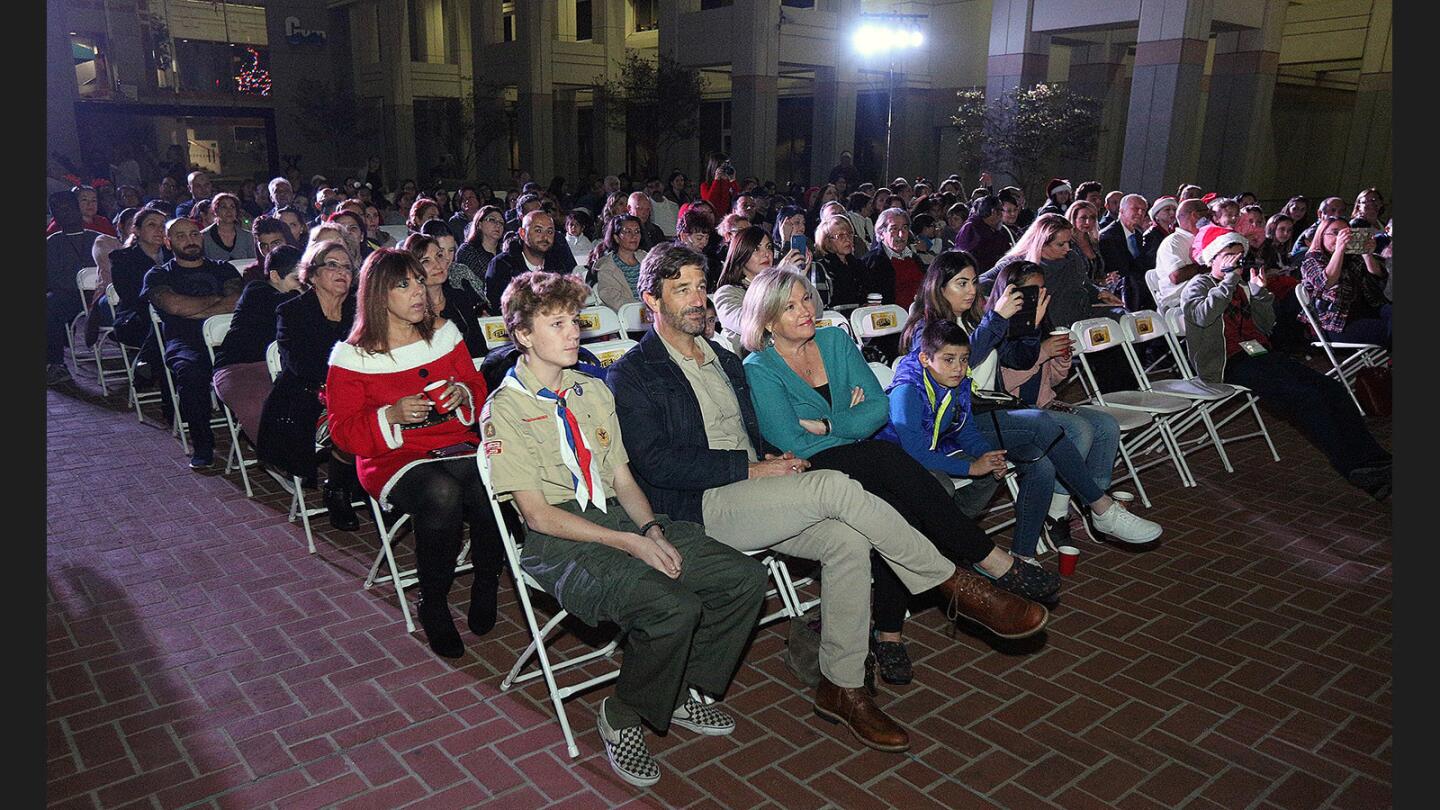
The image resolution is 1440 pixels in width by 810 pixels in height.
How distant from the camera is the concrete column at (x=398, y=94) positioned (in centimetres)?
2709

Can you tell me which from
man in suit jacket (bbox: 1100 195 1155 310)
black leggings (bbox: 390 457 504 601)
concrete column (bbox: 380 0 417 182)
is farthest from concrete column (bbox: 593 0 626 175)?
black leggings (bbox: 390 457 504 601)

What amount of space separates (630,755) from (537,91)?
75.7ft

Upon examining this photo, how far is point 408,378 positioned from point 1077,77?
21216 millimetres

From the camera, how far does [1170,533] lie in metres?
5.32

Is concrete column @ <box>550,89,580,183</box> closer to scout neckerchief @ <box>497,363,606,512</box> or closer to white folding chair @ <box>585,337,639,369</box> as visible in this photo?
white folding chair @ <box>585,337,639,369</box>

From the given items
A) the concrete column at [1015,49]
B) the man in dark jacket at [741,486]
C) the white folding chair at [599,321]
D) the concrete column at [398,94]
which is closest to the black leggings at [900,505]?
the man in dark jacket at [741,486]

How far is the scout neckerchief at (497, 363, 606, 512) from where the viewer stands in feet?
11.2

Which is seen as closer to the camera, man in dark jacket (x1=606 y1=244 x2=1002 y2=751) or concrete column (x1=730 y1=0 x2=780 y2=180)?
man in dark jacket (x1=606 y1=244 x2=1002 y2=751)

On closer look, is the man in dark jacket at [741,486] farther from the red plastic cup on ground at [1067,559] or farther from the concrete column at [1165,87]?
the concrete column at [1165,87]

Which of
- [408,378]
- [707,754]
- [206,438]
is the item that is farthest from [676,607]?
[206,438]

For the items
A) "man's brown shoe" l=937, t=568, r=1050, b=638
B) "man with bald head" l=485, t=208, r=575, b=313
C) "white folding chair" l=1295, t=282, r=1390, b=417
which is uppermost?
"man with bald head" l=485, t=208, r=575, b=313

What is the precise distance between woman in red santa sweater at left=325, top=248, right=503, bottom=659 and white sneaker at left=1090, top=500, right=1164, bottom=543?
284 centimetres

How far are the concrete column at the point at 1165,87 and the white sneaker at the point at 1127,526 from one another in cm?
1319

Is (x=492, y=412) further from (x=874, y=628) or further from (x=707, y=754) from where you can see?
(x=874, y=628)
